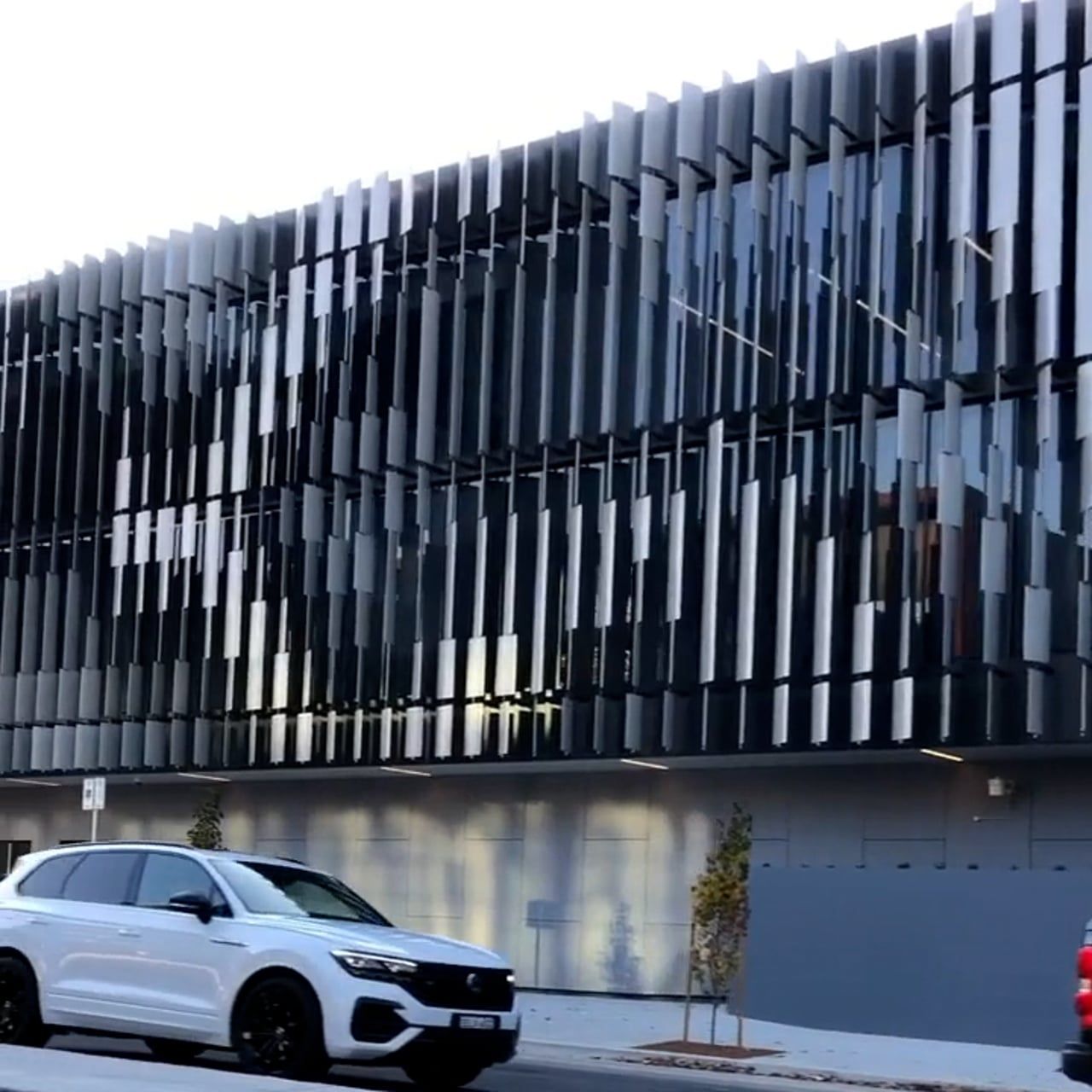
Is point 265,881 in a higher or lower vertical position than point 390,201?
lower

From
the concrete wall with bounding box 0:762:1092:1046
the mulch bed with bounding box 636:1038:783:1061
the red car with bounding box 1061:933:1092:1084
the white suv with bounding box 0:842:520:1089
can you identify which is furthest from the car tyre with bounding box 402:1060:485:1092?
the concrete wall with bounding box 0:762:1092:1046

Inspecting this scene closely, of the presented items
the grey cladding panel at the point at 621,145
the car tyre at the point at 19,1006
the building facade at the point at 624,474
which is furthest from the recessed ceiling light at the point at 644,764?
the car tyre at the point at 19,1006

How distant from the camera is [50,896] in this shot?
16.8 meters

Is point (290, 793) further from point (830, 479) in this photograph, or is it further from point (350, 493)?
point (830, 479)

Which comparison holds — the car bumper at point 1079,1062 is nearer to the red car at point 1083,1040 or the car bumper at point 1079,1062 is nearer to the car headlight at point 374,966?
the red car at point 1083,1040

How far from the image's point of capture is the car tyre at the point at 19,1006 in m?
16.4

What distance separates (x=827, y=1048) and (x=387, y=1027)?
9582mm

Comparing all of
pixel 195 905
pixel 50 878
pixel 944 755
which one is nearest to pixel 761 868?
pixel 944 755

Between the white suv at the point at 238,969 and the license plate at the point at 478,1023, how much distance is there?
1cm

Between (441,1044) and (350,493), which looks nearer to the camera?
(441,1044)

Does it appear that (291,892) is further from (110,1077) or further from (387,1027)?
(110,1077)

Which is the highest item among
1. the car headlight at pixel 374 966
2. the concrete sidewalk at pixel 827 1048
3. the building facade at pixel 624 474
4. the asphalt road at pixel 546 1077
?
the building facade at pixel 624 474

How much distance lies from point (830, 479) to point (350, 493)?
9082 millimetres

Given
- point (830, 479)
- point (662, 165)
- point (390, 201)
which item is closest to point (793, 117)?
point (662, 165)
